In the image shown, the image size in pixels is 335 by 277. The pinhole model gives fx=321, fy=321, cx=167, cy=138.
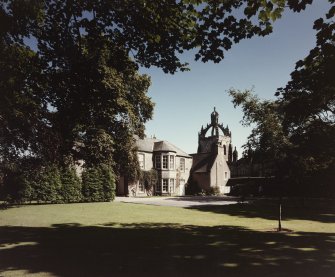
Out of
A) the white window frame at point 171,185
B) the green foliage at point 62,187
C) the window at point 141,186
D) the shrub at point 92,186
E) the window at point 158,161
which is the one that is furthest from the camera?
the white window frame at point 171,185

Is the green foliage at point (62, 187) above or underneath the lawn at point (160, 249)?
above

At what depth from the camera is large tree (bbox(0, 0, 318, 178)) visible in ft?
31.0

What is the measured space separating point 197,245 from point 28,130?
751cm

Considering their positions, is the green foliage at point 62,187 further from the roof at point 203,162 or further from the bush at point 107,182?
the roof at point 203,162

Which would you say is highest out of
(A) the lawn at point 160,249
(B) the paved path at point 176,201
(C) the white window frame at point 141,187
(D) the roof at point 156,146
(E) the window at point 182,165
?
(D) the roof at point 156,146

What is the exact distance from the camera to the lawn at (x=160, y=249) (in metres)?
7.99

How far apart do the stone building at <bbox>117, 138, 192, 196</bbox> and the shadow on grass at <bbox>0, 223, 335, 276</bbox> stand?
104 feet

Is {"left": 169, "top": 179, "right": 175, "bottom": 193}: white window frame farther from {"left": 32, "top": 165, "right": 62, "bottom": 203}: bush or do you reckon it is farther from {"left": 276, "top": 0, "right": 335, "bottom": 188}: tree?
{"left": 276, "top": 0, "right": 335, "bottom": 188}: tree

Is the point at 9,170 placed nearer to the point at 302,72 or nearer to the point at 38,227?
the point at 38,227

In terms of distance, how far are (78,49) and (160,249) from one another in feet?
23.9

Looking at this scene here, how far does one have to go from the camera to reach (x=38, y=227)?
15.0m

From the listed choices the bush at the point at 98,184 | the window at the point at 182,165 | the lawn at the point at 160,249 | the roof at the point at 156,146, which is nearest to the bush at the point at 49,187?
the bush at the point at 98,184

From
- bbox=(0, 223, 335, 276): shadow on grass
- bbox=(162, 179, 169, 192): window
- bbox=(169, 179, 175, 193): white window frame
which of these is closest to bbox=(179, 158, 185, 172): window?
bbox=(169, 179, 175, 193): white window frame

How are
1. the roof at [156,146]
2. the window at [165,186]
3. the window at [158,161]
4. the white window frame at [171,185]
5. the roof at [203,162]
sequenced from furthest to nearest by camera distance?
the roof at [203,162] < the white window frame at [171,185] < the window at [158,161] < the window at [165,186] < the roof at [156,146]
